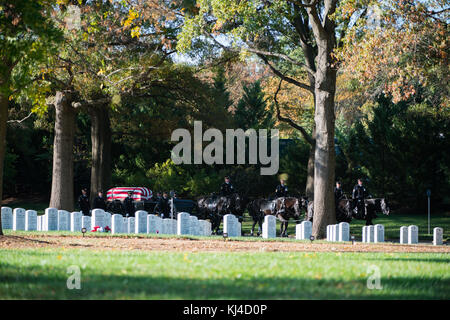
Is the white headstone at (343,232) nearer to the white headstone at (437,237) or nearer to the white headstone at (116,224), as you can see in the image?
the white headstone at (437,237)

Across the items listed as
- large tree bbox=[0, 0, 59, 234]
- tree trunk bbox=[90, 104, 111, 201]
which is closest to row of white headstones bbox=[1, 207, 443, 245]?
large tree bbox=[0, 0, 59, 234]

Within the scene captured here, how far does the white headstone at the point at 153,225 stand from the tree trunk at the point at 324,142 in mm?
5598

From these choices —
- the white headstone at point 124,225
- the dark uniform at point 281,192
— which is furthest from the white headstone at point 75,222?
the dark uniform at point 281,192

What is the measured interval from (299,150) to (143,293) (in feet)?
112

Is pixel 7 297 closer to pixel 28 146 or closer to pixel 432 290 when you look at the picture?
pixel 432 290

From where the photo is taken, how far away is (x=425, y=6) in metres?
20.7

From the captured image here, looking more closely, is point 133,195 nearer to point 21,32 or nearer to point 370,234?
point 370,234

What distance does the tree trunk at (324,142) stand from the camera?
2216 centimetres

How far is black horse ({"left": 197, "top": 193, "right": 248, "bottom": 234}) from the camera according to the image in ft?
85.4

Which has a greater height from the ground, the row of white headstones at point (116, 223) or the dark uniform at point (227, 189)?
the dark uniform at point (227, 189)

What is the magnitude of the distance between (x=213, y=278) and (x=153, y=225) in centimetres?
1421

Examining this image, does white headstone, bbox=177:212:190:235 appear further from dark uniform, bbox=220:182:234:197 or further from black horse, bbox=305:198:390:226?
black horse, bbox=305:198:390:226

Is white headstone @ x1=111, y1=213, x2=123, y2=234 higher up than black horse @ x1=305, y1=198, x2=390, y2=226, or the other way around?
black horse @ x1=305, y1=198, x2=390, y2=226
